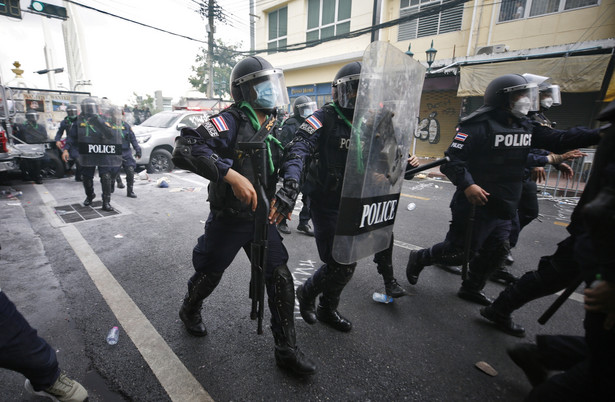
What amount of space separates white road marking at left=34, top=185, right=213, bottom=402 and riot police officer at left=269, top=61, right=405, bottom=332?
36.9 inches

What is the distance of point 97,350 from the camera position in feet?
6.63

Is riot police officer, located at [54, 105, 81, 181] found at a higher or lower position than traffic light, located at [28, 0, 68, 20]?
lower

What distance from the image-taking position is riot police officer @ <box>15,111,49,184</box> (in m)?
7.05

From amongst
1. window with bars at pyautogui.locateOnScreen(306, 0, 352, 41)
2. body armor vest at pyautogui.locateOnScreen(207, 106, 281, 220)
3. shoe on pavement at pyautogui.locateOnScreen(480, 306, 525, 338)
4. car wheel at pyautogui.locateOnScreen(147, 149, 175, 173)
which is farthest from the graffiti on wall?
body armor vest at pyautogui.locateOnScreen(207, 106, 281, 220)

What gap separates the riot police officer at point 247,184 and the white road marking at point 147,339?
44cm

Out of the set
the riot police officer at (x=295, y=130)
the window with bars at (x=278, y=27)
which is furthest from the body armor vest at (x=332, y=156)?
the window with bars at (x=278, y=27)

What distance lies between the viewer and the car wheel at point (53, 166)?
780 centimetres

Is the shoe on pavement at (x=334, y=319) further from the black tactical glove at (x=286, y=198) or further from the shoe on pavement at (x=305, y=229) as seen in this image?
the shoe on pavement at (x=305, y=229)

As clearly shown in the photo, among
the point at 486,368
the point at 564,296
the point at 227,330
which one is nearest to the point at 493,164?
the point at 564,296

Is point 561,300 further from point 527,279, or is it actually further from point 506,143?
point 506,143

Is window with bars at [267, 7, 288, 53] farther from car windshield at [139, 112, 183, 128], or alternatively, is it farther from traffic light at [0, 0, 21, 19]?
traffic light at [0, 0, 21, 19]

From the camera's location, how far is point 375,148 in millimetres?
1757

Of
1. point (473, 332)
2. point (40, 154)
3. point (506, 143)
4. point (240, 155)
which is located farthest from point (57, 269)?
point (40, 154)

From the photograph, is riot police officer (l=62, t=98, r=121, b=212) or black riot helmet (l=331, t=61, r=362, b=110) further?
riot police officer (l=62, t=98, r=121, b=212)
